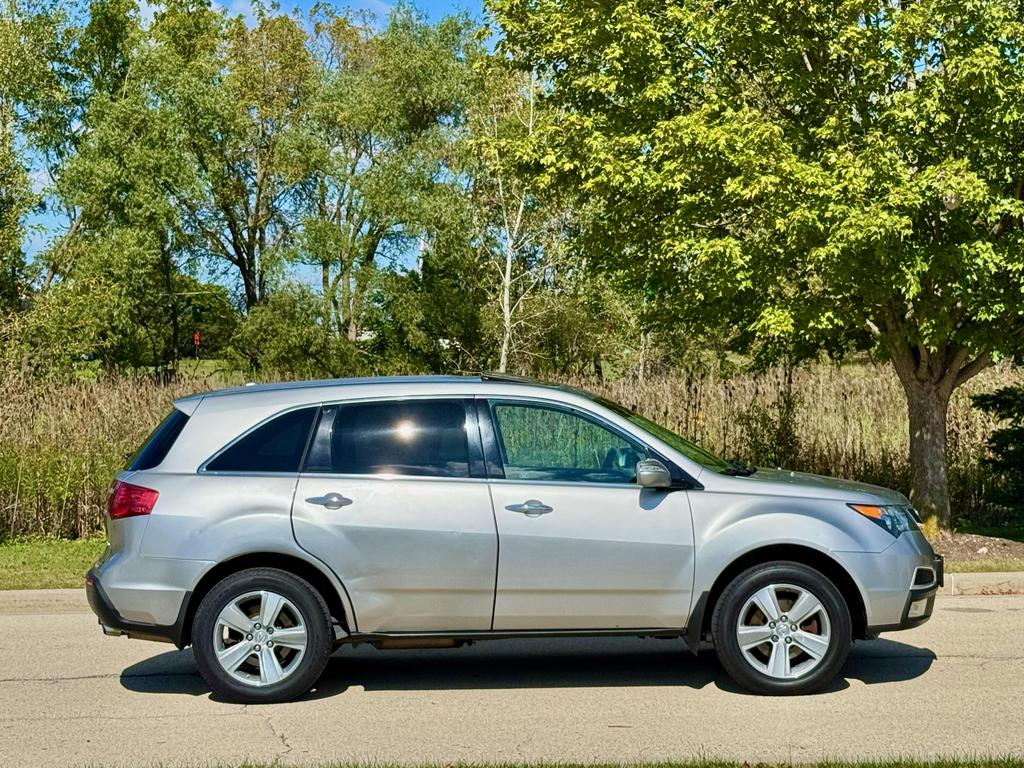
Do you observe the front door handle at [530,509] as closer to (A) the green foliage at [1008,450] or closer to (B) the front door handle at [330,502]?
(B) the front door handle at [330,502]

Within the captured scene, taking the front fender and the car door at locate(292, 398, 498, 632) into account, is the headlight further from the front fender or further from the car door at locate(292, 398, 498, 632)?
the car door at locate(292, 398, 498, 632)

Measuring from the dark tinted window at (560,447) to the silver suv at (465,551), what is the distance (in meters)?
0.01

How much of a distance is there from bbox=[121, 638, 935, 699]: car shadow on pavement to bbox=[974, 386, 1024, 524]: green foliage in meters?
7.39

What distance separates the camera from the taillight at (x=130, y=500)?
7.05 metres

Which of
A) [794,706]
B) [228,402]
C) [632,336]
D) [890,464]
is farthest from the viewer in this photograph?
[632,336]

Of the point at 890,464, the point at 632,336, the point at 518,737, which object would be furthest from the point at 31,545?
the point at 632,336

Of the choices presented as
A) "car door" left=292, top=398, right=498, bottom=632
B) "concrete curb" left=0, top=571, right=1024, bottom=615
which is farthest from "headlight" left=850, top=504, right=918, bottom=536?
"concrete curb" left=0, top=571, right=1024, bottom=615

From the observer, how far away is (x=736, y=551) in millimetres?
7074

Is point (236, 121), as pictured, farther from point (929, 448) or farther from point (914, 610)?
point (914, 610)

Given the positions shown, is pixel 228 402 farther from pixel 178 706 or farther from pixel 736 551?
pixel 736 551

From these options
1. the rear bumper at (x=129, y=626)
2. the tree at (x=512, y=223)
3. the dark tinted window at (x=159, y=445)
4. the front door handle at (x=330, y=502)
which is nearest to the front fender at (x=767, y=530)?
the front door handle at (x=330, y=502)

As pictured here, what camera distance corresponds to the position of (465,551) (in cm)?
701

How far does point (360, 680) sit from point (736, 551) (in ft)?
8.33

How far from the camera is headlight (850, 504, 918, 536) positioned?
285 inches
